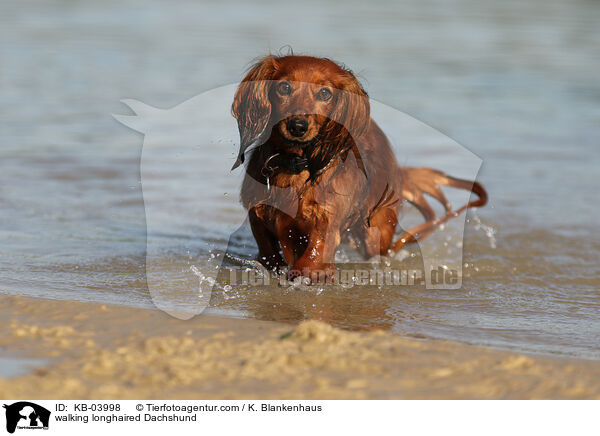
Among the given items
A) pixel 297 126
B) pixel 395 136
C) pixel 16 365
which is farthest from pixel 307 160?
pixel 395 136

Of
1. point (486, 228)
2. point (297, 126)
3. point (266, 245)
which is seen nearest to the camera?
point (297, 126)

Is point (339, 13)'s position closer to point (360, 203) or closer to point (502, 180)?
point (502, 180)

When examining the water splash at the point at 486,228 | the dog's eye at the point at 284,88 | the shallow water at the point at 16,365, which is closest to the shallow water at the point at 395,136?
the water splash at the point at 486,228

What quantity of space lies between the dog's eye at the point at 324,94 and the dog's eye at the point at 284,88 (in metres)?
0.13

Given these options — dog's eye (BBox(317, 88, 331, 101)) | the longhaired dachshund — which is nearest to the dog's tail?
the longhaired dachshund

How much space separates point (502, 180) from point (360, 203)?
121 inches

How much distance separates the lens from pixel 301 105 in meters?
3.38

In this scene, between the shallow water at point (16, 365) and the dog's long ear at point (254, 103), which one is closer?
the shallow water at point (16, 365)

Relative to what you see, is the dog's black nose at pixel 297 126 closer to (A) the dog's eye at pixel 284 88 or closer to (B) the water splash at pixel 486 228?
(A) the dog's eye at pixel 284 88

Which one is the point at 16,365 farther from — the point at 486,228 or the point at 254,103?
the point at 486,228

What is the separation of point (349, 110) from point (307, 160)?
0.95 ft

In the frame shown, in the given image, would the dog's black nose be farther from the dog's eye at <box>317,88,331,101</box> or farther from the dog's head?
the dog's eye at <box>317,88,331,101</box>

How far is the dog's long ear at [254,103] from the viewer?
11.4ft
